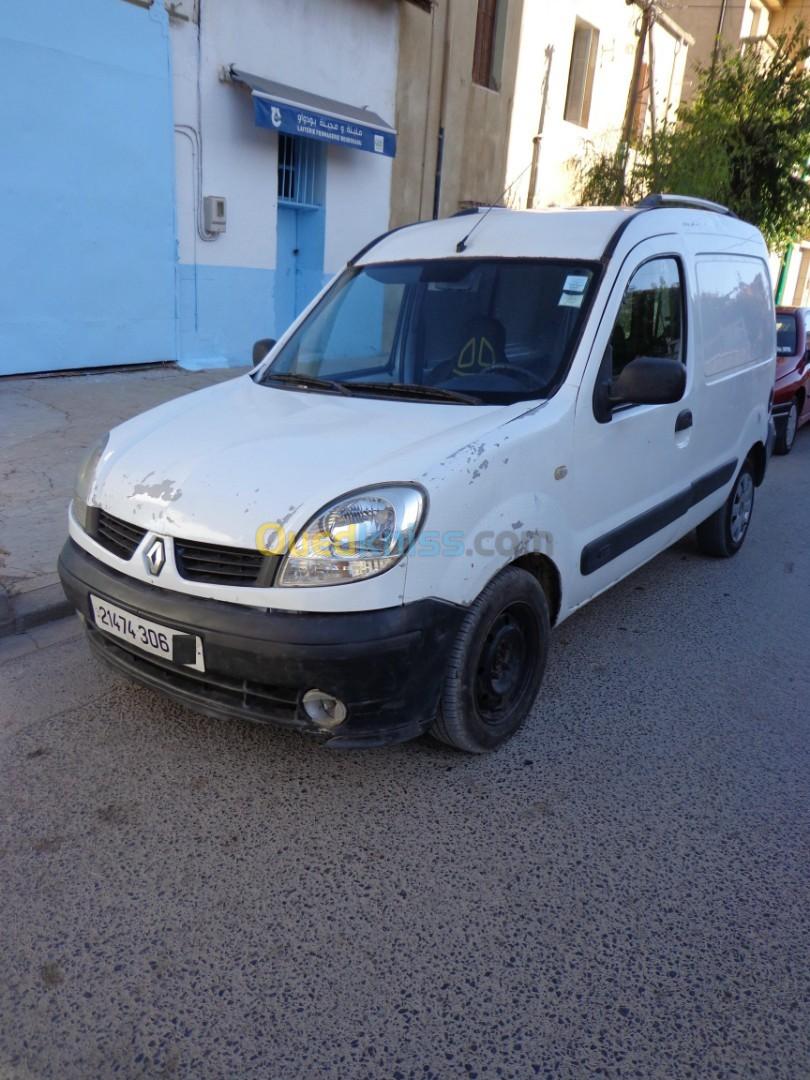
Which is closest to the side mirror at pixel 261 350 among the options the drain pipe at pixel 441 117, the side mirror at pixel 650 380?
the side mirror at pixel 650 380

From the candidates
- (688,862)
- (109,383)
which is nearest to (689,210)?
(688,862)

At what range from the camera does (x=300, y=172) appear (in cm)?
1134

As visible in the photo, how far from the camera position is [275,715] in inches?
103

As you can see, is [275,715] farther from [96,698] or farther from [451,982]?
[96,698]

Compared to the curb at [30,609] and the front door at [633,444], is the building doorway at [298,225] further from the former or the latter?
the front door at [633,444]

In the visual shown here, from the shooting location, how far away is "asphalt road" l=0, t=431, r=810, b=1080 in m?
1.97

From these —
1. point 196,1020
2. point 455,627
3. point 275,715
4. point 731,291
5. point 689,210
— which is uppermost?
point 689,210

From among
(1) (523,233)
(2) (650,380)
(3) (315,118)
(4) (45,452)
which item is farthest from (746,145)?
(2) (650,380)

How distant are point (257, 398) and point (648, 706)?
2.11m

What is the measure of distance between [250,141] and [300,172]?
4.40 ft

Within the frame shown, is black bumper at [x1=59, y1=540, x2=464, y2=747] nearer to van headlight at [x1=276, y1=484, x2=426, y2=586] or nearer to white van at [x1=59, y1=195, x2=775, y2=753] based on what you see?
white van at [x1=59, y1=195, x2=775, y2=753]

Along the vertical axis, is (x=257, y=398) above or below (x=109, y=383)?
above

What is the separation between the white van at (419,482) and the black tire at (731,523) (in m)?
1.13

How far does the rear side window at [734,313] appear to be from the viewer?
4.37m
